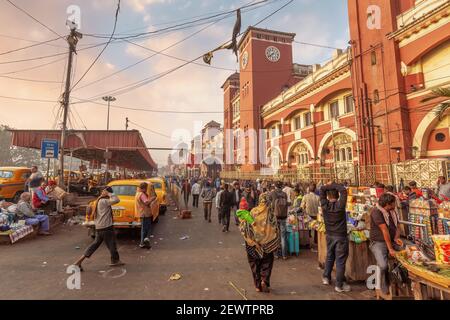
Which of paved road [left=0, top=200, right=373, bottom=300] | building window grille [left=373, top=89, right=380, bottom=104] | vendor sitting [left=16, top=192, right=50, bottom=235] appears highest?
building window grille [left=373, top=89, right=380, bottom=104]

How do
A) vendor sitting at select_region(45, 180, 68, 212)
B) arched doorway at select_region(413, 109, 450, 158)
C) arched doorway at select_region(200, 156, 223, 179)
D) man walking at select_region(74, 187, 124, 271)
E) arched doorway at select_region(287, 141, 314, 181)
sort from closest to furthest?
man walking at select_region(74, 187, 124, 271)
vendor sitting at select_region(45, 180, 68, 212)
arched doorway at select_region(413, 109, 450, 158)
arched doorway at select_region(287, 141, 314, 181)
arched doorway at select_region(200, 156, 223, 179)

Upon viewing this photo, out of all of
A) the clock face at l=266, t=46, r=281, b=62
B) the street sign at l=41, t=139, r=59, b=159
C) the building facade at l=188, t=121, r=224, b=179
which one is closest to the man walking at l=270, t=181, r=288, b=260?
the street sign at l=41, t=139, r=59, b=159

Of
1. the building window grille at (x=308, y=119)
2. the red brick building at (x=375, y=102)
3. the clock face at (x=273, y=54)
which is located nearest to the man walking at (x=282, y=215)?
the red brick building at (x=375, y=102)

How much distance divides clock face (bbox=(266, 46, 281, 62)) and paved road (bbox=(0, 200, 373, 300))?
1154 inches

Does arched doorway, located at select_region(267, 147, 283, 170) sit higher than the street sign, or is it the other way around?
arched doorway, located at select_region(267, 147, 283, 170)

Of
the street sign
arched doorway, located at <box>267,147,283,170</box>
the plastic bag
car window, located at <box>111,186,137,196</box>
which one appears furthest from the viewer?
arched doorway, located at <box>267,147,283,170</box>

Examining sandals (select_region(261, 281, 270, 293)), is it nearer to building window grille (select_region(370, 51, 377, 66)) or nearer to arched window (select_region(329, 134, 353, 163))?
Result: arched window (select_region(329, 134, 353, 163))

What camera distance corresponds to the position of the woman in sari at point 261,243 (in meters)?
4.13

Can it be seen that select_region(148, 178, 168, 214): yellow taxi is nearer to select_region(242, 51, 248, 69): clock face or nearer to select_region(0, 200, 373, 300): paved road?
select_region(0, 200, 373, 300): paved road

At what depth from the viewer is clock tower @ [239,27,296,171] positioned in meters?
31.4

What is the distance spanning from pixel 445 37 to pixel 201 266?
629 inches

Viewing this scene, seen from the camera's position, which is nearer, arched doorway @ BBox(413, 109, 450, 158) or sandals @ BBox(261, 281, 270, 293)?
sandals @ BBox(261, 281, 270, 293)

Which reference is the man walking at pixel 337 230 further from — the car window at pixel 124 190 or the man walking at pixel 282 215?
the car window at pixel 124 190
